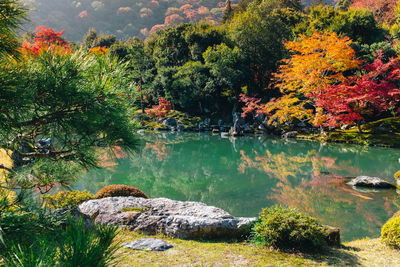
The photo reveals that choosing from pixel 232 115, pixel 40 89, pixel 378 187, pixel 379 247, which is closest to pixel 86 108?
pixel 40 89

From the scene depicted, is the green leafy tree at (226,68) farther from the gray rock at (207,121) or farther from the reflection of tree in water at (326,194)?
the reflection of tree in water at (326,194)

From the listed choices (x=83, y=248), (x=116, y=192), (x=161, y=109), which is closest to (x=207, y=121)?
(x=161, y=109)

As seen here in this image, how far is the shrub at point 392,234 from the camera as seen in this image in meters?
4.48

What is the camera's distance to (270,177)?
10.7m

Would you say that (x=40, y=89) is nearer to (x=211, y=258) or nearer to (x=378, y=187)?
(x=211, y=258)

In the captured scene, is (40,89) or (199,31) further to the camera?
(199,31)

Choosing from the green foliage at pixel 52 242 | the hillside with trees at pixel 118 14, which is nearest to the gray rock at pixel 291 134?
the green foliage at pixel 52 242

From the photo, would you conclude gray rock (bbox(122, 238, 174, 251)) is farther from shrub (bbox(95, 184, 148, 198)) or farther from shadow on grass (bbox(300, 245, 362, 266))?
shrub (bbox(95, 184, 148, 198))

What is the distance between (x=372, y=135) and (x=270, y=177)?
10.8 m

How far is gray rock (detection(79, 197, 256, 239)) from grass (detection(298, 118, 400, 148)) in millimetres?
15276

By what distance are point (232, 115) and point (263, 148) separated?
10.4 meters

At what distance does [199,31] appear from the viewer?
29.4 m

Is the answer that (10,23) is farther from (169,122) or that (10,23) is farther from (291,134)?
(169,122)

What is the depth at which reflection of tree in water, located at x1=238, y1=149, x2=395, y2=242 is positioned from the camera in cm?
669
